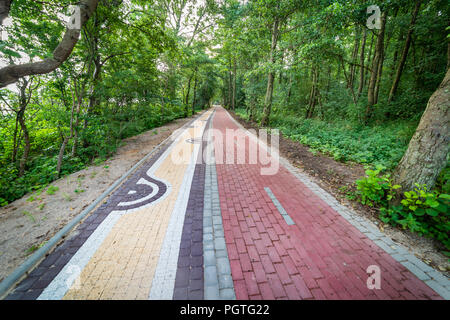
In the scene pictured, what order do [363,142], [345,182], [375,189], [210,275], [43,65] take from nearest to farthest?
[210,275] → [43,65] → [375,189] → [345,182] → [363,142]

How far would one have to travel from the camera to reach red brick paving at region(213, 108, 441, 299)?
6.82 feet

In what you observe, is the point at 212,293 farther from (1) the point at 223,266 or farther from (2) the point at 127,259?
(2) the point at 127,259

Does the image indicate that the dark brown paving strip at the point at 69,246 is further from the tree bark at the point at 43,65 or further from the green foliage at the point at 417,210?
the green foliage at the point at 417,210

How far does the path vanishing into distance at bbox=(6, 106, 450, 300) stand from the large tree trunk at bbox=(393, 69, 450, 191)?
1.26m

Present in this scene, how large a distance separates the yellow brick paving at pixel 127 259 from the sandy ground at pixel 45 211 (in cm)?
97

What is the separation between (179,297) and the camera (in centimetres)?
198

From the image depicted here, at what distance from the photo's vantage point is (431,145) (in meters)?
2.97

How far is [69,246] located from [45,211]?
4.60ft

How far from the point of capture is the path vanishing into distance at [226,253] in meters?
2.05

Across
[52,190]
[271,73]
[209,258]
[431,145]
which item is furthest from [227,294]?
[271,73]

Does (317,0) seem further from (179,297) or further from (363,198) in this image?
(179,297)

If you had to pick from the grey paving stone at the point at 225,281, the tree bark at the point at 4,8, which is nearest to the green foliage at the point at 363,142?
the grey paving stone at the point at 225,281

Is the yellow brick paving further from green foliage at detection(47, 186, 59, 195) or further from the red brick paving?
green foliage at detection(47, 186, 59, 195)
